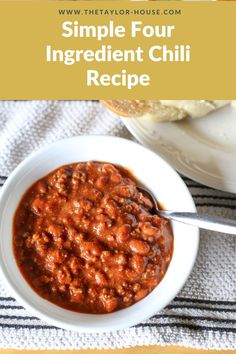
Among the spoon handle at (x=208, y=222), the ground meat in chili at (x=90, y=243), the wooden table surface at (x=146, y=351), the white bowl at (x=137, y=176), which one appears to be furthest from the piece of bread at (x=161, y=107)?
the wooden table surface at (x=146, y=351)

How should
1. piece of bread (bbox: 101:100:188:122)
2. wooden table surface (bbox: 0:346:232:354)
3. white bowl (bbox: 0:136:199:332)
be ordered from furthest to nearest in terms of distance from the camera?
piece of bread (bbox: 101:100:188:122)
wooden table surface (bbox: 0:346:232:354)
white bowl (bbox: 0:136:199:332)

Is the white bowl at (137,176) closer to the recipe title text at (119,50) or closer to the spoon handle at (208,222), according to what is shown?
the spoon handle at (208,222)

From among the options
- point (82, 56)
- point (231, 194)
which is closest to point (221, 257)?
point (231, 194)

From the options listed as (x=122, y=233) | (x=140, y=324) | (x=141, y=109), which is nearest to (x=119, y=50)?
(x=141, y=109)

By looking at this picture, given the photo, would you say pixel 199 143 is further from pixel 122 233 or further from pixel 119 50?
pixel 122 233

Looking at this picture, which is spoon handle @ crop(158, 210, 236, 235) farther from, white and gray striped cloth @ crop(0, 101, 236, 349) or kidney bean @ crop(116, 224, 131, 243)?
white and gray striped cloth @ crop(0, 101, 236, 349)

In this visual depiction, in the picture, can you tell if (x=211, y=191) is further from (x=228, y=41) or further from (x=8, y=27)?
(x=8, y=27)

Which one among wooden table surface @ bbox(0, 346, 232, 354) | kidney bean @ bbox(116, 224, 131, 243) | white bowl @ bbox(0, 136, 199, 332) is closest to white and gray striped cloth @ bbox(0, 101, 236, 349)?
wooden table surface @ bbox(0, 346, 232, 354)
